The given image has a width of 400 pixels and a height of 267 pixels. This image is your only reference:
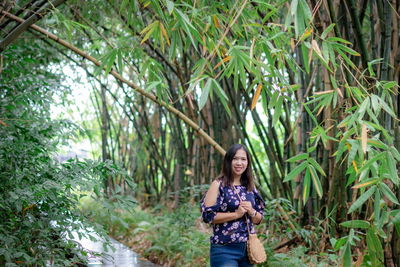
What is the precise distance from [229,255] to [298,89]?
1.49 m

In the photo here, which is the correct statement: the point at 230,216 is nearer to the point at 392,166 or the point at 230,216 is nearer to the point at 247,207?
the point at 247,207

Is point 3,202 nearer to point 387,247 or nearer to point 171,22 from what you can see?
point 171,22

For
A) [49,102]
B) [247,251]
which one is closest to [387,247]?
[247,251]

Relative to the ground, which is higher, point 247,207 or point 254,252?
point 247,207

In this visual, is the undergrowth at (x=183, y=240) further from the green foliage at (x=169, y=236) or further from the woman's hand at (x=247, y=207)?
the woman's hand at (x=247, y=207)

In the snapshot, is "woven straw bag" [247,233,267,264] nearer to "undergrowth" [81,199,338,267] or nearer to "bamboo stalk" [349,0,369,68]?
"undergrowth" [81,199,338,267]

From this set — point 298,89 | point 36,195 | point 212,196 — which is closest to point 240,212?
point 212,196

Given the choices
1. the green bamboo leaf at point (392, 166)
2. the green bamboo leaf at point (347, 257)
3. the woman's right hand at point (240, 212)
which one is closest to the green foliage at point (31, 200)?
the woman's right hand at point (240, 212)

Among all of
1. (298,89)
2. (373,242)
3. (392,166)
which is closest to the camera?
(392,166)

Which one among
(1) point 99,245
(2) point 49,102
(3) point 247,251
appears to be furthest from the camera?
(1) point 99,245

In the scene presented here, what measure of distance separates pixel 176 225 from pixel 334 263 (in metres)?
2.02

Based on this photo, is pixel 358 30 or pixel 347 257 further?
pixel 358 30

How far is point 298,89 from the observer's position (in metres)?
3.63

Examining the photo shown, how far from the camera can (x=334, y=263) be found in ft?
10.4
